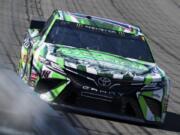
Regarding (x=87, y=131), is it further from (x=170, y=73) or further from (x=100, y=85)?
(x=170, y=73)

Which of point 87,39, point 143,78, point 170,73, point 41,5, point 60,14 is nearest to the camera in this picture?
point 143,78

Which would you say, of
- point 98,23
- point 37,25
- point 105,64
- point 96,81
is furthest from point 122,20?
point 96,81

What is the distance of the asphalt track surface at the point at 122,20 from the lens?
27.9 ft

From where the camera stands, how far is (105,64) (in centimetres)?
859

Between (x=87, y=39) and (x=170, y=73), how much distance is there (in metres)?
6.15

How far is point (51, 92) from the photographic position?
8.26m

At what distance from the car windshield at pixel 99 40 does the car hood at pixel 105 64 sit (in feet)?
0.85

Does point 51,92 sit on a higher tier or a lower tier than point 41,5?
higher

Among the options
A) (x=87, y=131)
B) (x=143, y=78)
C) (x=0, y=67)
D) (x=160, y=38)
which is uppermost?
(x=0, y=67)

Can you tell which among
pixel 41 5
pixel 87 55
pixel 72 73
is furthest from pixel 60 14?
pixel 41 5

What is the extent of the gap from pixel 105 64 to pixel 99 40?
1.21 m

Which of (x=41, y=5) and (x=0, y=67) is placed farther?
(x=41, y=5)

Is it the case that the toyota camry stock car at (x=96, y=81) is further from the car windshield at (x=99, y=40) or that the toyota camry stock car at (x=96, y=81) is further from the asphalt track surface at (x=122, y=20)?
the asphalt track surface at (x=122, y=20)

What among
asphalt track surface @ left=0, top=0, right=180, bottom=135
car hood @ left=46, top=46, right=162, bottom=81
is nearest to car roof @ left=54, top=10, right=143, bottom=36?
car hood @ left=46, top=46, right=162, bottom=81
